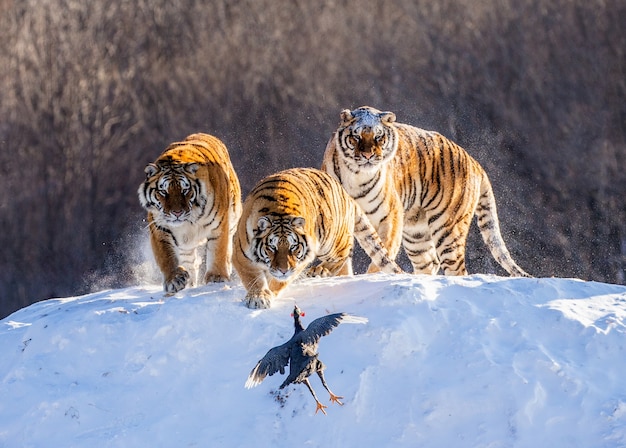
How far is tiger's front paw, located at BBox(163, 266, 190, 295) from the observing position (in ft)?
18.2

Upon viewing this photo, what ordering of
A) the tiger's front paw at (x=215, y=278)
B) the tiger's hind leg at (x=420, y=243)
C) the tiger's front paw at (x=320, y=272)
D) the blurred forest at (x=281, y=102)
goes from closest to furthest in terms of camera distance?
1. the tiger's front paw at (x=215, y=278)
2. the tiger's front paw at (x=320, y=272)
3. the tiger's hind leg at (x=420, y=243)
4. the blurred forest at (x=281, y=102)

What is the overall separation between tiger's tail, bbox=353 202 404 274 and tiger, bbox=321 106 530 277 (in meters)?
0.42

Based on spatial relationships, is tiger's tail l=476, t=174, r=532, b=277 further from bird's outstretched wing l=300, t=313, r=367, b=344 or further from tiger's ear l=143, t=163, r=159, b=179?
bird's outstretched wing l=300, t=313, r=367, b=344

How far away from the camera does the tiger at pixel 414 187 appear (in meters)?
6.82

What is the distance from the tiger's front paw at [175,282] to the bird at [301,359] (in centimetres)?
132

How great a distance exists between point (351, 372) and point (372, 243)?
1851 mm

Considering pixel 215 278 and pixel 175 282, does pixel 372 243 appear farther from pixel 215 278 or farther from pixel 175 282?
pixel 175 282

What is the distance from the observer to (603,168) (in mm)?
14461

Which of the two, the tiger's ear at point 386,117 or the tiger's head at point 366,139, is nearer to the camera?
the tiger's head at point 366,139

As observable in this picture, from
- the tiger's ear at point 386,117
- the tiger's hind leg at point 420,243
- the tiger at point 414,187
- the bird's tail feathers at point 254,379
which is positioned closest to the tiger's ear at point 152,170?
the tiger at point 414,187

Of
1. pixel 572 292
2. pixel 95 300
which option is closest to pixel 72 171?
pixel 95 300

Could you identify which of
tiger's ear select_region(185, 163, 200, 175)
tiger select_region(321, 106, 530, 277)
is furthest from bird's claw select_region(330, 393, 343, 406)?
tiger select_region(321, 106, 530, 277)

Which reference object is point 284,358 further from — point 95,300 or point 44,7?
point 44,7

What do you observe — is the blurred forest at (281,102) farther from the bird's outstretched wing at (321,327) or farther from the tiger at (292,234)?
the bird's outstretched wing at (321,327)
